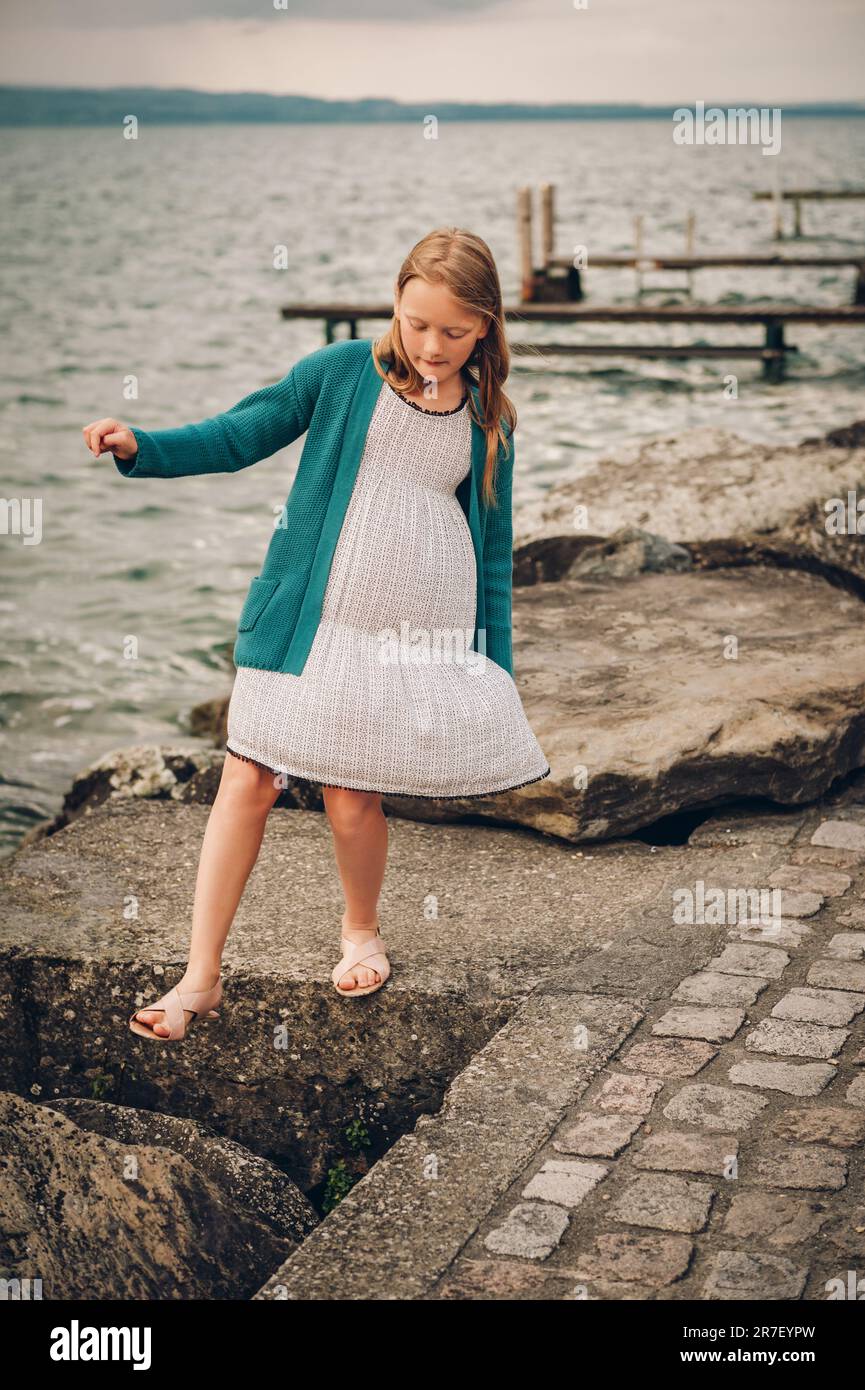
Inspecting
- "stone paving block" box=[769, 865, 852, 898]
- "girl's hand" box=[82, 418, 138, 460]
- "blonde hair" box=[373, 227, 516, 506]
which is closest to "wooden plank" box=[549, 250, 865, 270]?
"stone paving block" box=[769, 865, 852, 898]

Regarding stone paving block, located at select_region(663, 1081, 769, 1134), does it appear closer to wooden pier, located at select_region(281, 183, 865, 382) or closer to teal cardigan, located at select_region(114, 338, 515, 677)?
teal cardigan, located at select_region(114, 338, 515, 677)

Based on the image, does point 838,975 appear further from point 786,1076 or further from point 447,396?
point 447,396

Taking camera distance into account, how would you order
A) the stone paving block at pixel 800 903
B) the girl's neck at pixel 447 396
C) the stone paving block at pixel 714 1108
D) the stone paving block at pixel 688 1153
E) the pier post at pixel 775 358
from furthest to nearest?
the pier post at pixel 775 358 → the stone paving block at pixel 800 903 → the girl's neck at pixel 447 396 → the stone paving block at pixel 714 1108 → the stone paving block at pixel 688 1153

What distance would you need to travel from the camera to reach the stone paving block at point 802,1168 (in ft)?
9.49

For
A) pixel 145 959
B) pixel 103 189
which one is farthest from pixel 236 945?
pixel 103 189

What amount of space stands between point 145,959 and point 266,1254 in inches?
34.5

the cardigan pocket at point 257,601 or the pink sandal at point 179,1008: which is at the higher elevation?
the cardigan pocket at point 257,601

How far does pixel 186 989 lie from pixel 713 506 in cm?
409

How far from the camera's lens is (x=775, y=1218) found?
9.16 feet

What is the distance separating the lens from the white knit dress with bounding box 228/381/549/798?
10.9 feet

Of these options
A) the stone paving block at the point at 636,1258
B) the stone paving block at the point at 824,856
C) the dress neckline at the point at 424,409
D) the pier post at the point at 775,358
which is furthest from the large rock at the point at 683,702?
the pier post at the point at 775,358

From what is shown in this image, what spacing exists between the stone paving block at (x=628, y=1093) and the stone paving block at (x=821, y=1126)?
0.25 metres

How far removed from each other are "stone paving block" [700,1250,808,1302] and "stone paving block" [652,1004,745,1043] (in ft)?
2.47

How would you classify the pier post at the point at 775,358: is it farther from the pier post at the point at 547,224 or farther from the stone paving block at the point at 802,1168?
the stone paving block at the point at 802,1168
